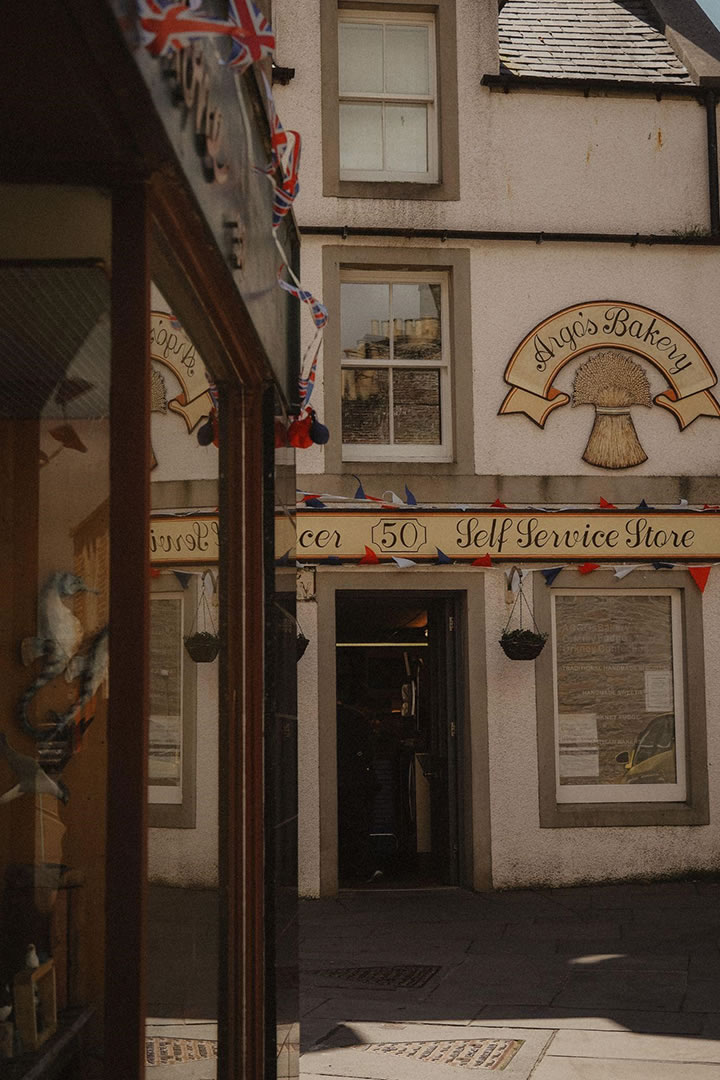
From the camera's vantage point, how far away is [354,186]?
35.5 ft

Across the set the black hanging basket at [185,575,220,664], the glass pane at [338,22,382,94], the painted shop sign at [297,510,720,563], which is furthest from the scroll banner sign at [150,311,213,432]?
the glass pane at [338,22,382,94]

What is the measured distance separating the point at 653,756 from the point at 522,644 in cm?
157

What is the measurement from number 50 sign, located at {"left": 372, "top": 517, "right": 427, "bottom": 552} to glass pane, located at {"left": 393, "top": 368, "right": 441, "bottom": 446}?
78 centimetres

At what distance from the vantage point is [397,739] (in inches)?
469

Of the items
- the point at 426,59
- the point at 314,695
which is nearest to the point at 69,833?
the point at 314,695

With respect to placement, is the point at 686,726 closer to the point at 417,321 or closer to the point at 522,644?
the point at 522,644

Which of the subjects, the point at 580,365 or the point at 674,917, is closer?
the point at 674,917

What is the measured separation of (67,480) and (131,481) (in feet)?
1.05

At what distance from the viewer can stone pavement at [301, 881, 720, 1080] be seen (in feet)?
17.3

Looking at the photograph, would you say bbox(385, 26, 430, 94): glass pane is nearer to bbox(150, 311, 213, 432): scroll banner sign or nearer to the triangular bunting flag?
the triangular bunting flag

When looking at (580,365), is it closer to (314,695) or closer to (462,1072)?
(314,695)

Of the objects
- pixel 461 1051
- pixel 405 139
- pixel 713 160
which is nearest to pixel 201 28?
pixel 461 1051

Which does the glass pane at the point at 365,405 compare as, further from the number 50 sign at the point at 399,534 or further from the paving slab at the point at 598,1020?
the paving slab at the point at 598,1020

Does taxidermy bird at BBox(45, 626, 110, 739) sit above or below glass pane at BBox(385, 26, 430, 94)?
below
